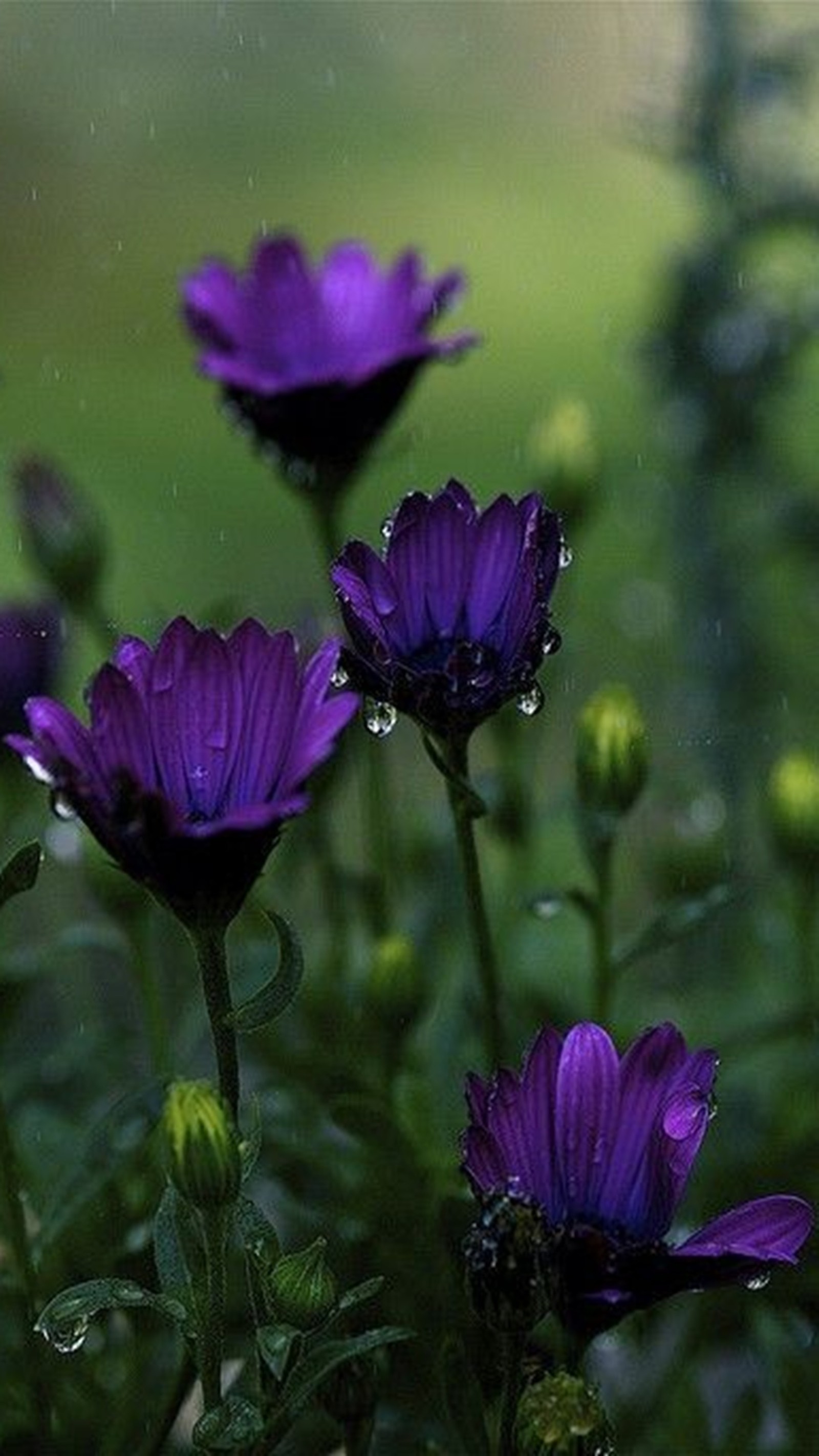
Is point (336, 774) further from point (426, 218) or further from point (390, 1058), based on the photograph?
point (426, 218)

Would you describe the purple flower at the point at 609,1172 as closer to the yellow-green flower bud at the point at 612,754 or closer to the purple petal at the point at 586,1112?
the purple petal at the point at 586,1112

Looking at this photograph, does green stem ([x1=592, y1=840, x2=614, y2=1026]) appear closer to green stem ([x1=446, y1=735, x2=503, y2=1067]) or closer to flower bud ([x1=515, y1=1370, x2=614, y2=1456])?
green stem ([x1=446, y1=735, x2=503, y2=1067])

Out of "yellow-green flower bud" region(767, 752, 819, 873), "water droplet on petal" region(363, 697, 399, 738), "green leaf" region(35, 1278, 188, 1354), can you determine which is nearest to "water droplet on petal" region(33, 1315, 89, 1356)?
"green leaf" region(35, 1278, 188, 1354)

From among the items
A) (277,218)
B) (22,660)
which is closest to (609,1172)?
(22,660)

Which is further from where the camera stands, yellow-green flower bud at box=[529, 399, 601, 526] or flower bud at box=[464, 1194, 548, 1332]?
yellow-green flower bud at box=[529, 399, 601, 526]

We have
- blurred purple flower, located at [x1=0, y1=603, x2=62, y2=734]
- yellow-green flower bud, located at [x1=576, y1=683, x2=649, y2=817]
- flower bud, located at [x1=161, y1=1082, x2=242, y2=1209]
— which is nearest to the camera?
flower bud, located at [x1=161, y1=1082, x2=242, y2=1209]

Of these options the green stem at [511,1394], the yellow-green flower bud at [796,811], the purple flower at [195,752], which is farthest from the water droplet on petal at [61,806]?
the yellow-green flower bud at [796,811]

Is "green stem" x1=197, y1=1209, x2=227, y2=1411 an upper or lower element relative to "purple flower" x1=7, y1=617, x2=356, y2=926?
lower

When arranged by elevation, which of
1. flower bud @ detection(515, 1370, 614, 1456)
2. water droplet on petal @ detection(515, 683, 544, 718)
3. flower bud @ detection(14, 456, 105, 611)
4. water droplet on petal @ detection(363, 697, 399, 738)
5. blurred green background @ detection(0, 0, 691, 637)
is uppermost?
blurred green background @ detection(0, 0, 691, 637)
